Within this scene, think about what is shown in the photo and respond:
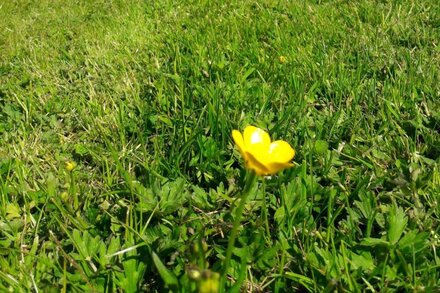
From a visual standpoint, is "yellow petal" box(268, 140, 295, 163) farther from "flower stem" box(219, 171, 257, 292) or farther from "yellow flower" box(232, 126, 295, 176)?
"flower stem" box(219, 171, 257, 292)

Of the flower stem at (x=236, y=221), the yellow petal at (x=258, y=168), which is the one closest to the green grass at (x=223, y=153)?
the flower stem at (x=236, y=221)

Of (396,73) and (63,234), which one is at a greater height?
(63,234)

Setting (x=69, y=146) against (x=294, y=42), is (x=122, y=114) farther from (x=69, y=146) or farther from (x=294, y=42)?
(x=294, y=42)

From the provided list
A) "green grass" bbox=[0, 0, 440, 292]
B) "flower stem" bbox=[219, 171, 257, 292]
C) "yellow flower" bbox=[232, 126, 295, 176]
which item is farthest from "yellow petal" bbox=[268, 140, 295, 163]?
"green grass" bbox=[0, 0, 440, 292]

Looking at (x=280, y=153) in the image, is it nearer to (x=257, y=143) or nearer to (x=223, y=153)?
(x=257, y=143)

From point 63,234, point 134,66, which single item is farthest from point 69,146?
point 134,66

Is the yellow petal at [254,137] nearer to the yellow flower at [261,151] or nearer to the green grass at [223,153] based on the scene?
the yellow flower at [261,151]

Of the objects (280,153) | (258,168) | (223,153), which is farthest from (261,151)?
(223,153)
